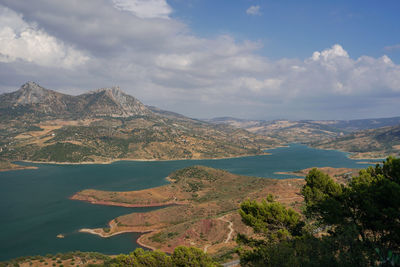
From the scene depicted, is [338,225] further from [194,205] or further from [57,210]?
[57,210]

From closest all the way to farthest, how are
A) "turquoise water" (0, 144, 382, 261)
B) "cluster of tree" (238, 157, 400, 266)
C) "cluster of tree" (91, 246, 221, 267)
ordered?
"cluster of tree" (238, 157, 400, 266)
"cluster of tree" (91, 246, 221, 267)
"turquoise water" (0, 144, 382, 261)

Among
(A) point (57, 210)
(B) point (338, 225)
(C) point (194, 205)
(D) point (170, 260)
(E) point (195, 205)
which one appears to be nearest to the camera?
(B) point (338, 225)

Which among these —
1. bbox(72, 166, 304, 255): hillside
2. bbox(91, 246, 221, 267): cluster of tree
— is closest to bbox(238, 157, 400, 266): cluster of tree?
bbox(91, 246, 221, 267): cluster of tree

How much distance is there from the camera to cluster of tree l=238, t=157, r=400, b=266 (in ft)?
62.2

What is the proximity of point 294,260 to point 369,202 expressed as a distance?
953 centimetres

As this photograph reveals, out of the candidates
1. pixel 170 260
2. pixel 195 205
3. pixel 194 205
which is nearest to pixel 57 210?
pixel 194 205

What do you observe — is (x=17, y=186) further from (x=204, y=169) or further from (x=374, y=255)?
(x=374, y=255)

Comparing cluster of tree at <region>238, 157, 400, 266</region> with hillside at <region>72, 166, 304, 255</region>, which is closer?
cluster of tree at <region>238, 157, 400, 266</region>

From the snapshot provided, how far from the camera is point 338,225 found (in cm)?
2503

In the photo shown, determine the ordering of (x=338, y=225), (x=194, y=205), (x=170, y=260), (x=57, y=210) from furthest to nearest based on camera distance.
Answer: (x=194, y=205) < (x=57, y=210) < (x=170, y=260) < (x=338, y=225)

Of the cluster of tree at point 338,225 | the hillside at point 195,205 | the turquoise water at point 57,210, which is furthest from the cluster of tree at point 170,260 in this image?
the turquoise water at point 57,210

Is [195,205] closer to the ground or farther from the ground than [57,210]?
farther from the ground

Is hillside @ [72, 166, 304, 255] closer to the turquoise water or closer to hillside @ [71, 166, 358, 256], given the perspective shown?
hillside @ [71, 166, 358, 256]

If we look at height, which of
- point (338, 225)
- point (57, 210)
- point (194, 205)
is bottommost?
point (57, 210)
